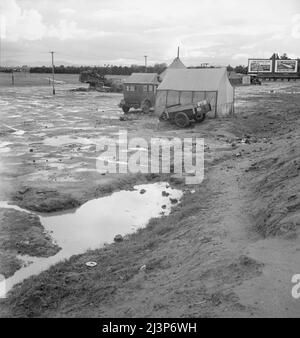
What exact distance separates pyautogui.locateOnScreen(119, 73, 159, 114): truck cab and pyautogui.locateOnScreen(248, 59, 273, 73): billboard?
7885 centimetres

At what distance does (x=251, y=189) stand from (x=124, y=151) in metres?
7.37

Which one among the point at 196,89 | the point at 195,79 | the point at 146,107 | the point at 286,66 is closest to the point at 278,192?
the point at 196,89

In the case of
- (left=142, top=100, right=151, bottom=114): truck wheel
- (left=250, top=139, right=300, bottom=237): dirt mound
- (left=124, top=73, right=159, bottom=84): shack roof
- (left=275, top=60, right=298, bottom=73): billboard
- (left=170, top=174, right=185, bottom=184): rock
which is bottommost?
(left=170, top=174, right=185, bottom=184): rock

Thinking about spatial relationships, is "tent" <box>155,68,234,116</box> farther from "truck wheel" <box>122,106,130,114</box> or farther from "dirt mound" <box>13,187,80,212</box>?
"dirt mound" <box>13,187,80,212</box>

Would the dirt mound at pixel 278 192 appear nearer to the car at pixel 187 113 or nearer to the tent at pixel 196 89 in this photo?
the car at pixel 187 113

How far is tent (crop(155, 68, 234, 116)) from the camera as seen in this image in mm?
24766

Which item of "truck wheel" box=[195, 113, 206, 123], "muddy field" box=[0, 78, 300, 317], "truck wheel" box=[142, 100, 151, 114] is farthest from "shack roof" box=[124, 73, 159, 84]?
"muddy field" box=[0, 78, 300, 317]

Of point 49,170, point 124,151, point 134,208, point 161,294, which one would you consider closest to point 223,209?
point 134,208

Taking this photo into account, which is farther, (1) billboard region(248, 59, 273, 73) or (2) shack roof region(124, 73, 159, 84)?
(1) billboard region(248, 59, 273, 73)

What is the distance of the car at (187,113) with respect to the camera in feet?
76.2

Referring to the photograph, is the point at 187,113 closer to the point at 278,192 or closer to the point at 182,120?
the point at 182,120

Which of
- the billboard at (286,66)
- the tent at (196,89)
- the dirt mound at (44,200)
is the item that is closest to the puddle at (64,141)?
the dirt mound at (44,200)

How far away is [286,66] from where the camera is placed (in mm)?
99875
